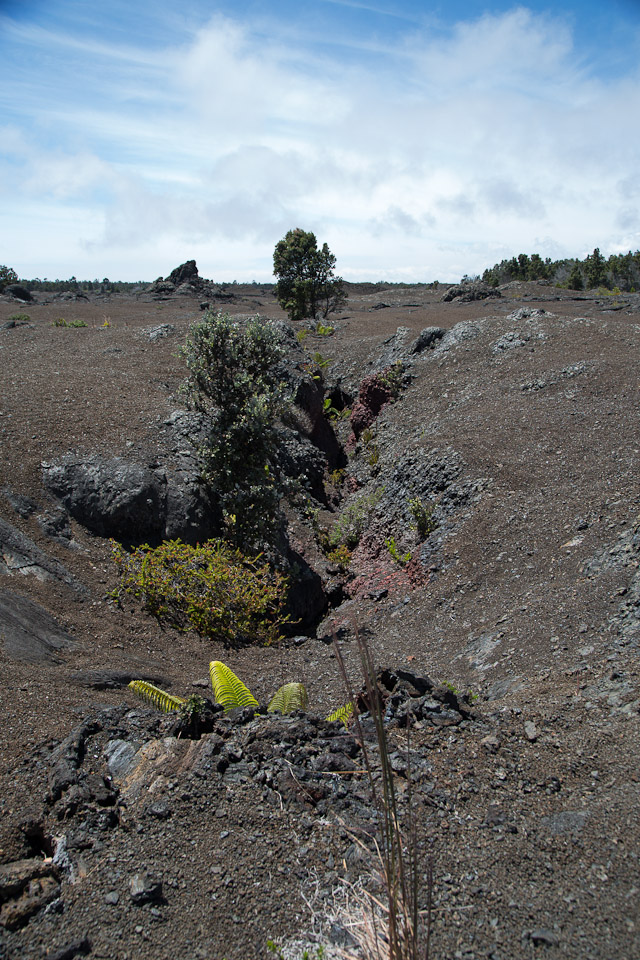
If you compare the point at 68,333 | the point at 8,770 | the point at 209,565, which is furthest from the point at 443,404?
the point at 8,770

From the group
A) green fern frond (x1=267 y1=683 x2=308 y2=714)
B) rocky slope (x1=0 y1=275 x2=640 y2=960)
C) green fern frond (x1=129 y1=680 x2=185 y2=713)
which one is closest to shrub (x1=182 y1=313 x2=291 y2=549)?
rocky slope (x1=0 y1=275 x2=640 y2=960)

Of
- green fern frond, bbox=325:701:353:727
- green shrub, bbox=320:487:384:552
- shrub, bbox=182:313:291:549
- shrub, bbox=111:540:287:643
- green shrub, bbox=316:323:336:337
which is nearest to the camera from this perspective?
green fern frond, bbox=325:701:353:727

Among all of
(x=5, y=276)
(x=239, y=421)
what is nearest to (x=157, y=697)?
(x=239, y=421)

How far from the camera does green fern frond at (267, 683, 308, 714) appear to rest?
4.86m

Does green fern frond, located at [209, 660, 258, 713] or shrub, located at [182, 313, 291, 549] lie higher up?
shrub, located at [182, 313, 291, 549]

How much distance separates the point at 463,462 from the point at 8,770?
8581 millimetres

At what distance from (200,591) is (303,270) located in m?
28.6

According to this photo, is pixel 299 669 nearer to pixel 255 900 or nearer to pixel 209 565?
pixel 209 565

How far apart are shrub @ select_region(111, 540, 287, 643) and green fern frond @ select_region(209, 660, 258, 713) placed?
1.93 m

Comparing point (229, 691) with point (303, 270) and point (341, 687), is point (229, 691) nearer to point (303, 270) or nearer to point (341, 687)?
point (341, 687)

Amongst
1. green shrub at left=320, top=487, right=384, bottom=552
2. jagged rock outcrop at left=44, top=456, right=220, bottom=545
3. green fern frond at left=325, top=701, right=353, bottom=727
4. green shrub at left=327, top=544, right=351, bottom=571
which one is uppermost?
jagged rock outcrop at left=44, top=456, right=220, bottom=545

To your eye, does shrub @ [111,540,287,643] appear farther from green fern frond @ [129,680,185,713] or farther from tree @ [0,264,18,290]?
tree @ [0,264,18,290]

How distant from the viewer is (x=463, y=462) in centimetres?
1070

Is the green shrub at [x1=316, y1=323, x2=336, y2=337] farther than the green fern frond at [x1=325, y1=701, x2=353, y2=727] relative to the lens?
Yes
